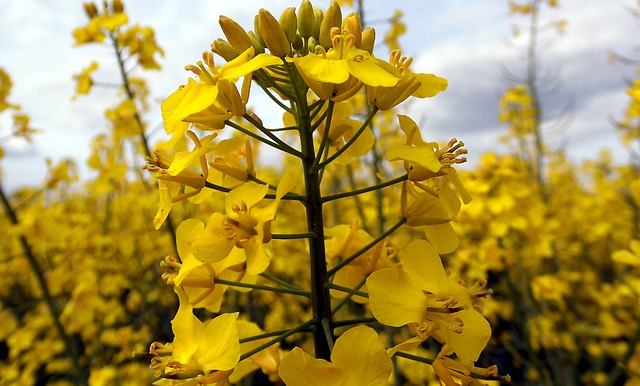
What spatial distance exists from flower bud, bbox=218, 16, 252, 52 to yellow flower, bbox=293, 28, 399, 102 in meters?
0.20

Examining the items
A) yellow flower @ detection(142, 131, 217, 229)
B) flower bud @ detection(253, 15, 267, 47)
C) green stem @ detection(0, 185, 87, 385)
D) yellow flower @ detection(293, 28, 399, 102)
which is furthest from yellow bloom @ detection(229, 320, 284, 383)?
green stem @ detection(0, 185, 87, 385)

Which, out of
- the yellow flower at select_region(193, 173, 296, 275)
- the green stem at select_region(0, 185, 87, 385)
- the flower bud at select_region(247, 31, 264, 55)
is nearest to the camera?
the yellow flower at select_region(193, 173, 296, 275)

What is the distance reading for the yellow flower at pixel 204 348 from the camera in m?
0.98

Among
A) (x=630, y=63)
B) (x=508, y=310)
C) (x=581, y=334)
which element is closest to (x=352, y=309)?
(x=581, y=334)

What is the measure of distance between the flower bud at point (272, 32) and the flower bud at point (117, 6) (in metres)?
2.36

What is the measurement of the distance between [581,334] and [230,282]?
425 cm

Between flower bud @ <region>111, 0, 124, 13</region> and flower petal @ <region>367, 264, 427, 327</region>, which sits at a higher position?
flower bud @ <region>111, 0, 124, 13</region>

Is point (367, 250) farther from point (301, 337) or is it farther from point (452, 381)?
point (301, 337)

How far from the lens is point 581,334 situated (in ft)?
13.9

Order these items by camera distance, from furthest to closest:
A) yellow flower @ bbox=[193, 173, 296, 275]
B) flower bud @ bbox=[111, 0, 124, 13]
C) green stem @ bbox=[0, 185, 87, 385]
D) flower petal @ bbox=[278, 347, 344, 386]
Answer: flower bud @ bbox=[111, 0, 124, 13] < green stem @ bbox=[0, 185, 87, 385] < yellow flower @ bbox=[193, 173, 296, 275] < flower petal @ bbox=[278, 347, 344, 386]

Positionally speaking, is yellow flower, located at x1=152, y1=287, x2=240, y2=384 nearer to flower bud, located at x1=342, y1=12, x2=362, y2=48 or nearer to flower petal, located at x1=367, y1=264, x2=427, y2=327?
flower petal, located at x1=367, y1=264, x2=427, y2=327

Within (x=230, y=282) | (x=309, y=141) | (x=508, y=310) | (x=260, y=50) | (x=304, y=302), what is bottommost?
(x=508, y=310)

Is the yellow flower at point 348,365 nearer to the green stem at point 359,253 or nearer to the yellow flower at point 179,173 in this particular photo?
the green stem at point 359,253

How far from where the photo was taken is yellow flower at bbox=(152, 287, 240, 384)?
3.21 feet
